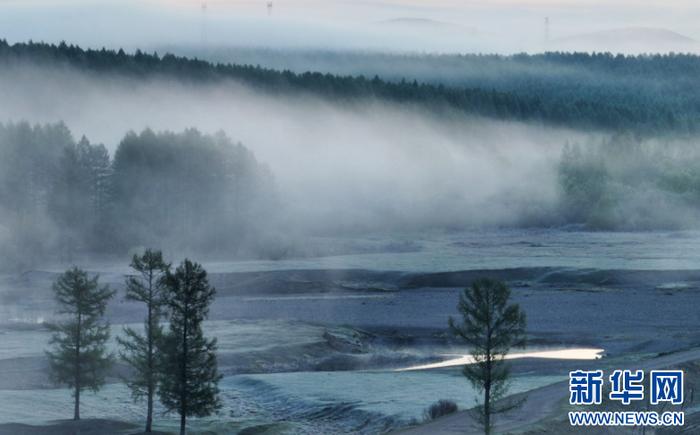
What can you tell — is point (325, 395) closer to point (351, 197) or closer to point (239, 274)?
point (239, 274)

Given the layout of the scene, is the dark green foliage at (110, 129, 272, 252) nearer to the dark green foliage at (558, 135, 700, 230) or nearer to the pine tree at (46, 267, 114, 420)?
the dark green foliage at (558, 135, 700, 230)

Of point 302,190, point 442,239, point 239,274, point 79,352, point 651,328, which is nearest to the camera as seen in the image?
point 79,352

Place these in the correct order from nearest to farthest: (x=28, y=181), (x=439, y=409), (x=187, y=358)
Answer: (x=187, y=358)
(x=439, y=409)
(x=28, y=181)

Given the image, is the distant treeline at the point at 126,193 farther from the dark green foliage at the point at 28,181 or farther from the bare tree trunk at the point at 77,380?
the bare tree trunk at the point at 77,380

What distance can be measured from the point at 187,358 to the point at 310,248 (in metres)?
72.9

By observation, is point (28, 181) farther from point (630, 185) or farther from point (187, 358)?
point (187, 358)

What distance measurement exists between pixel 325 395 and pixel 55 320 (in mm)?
25842

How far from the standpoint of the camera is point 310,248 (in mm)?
124562

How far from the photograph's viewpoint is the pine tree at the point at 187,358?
51469 millimetres

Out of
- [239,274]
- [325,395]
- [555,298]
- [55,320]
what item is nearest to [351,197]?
[239,274]

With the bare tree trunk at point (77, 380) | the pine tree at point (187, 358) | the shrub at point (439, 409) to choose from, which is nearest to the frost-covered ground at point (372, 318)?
the shrub at point (439, 409)

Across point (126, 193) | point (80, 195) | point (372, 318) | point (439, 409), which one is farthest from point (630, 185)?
point (439, 409)

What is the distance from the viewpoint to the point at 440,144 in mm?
186250

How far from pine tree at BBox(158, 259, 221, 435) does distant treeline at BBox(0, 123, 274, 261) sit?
6744 centimetres
